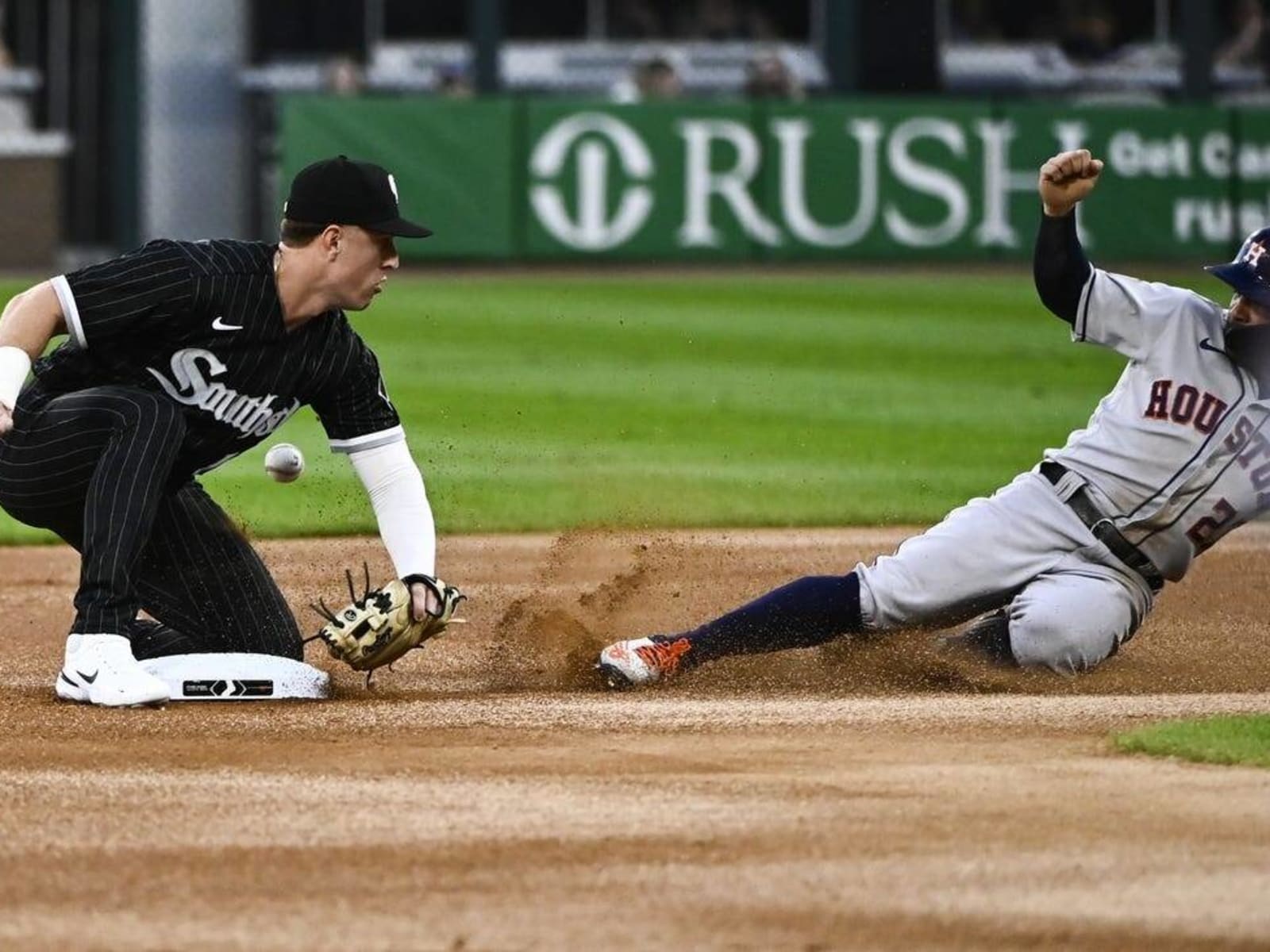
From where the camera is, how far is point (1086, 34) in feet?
81.9

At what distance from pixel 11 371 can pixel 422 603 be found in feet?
3.56

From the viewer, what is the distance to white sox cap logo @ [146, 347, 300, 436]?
19.3 ft

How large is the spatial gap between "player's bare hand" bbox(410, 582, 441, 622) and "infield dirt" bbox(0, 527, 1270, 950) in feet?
0.75

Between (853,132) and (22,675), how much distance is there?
16.1 metres

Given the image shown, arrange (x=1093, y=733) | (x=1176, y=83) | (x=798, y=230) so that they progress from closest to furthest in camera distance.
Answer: (x=1093, y=733) < (x=798, y=230) < (x=1176, y=83)

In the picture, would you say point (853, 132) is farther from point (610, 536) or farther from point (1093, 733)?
point (1093, 733)

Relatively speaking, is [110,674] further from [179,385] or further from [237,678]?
[179,385]

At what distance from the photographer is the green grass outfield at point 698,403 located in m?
10.4

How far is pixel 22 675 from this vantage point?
6520mm

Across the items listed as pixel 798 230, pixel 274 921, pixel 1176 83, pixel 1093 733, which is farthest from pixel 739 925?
pixel 1176 83

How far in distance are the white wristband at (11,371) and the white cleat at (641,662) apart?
1.59 metres

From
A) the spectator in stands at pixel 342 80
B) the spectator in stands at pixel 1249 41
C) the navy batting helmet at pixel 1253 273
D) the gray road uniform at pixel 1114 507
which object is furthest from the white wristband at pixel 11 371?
the spectator in stands at pixel 1249 41

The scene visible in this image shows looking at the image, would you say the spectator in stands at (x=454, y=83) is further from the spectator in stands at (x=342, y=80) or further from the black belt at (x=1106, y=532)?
the black belt at (x=1106, y=532)

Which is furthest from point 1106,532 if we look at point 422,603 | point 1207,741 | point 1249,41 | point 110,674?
point 1249,41
